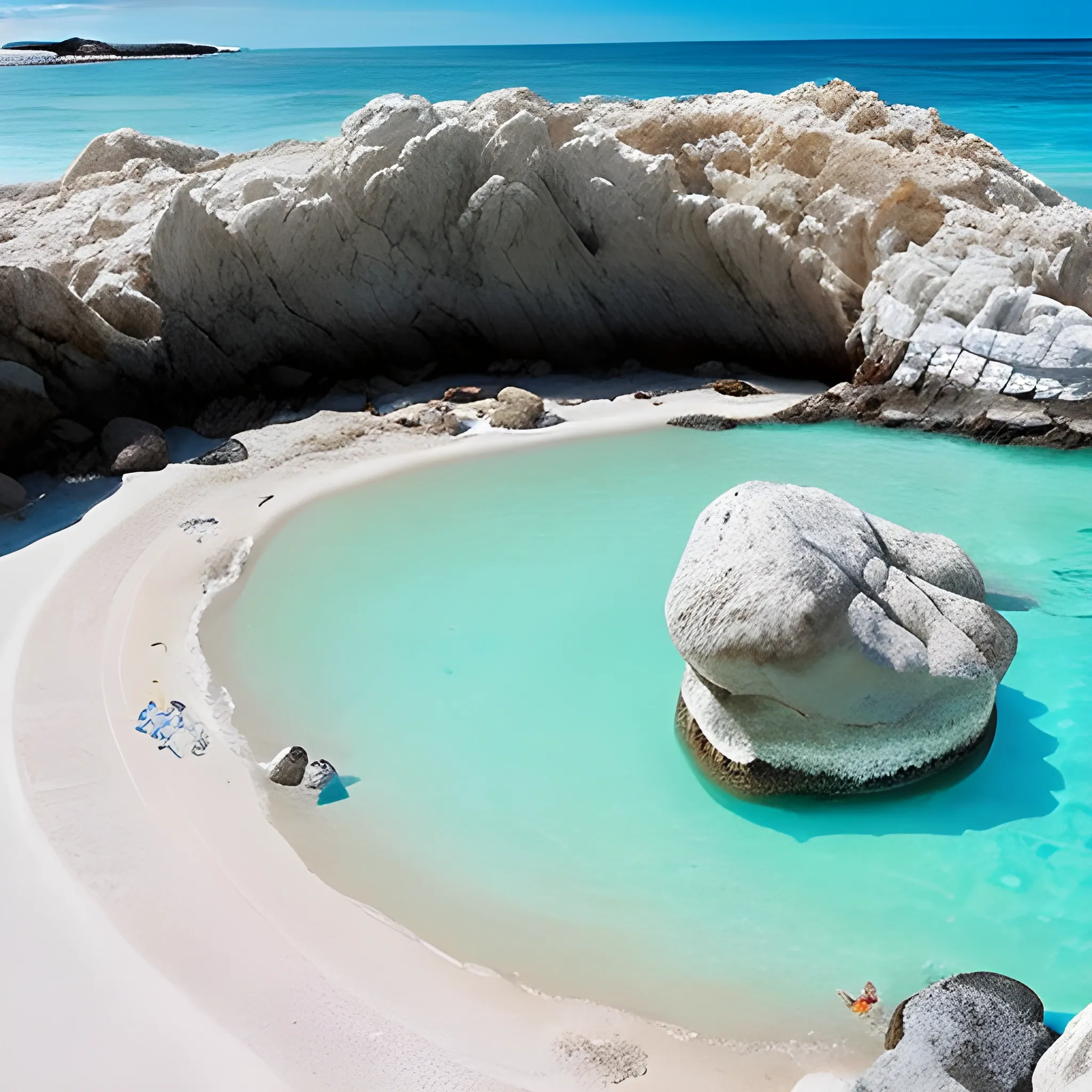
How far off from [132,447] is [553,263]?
5.97m

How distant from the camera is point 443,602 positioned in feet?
30.9

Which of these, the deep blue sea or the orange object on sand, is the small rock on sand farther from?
the deep blue sea

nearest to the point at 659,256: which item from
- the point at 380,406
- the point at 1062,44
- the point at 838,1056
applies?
the point at 380,406

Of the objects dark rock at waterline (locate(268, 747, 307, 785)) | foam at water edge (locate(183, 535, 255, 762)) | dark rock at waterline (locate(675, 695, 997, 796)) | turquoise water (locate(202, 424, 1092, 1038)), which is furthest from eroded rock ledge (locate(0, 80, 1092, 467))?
dark rock at waterline (locate(268, 747, 307, 785))

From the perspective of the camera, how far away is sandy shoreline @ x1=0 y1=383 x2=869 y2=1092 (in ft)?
16.6

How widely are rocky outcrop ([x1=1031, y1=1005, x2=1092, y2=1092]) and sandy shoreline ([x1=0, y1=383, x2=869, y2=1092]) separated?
3.44 ft

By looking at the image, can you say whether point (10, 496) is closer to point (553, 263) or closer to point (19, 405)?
point (19, 405)

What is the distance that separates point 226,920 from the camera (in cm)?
595

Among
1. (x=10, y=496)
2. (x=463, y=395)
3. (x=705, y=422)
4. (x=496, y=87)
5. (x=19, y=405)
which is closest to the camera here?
(x=10, y=496)

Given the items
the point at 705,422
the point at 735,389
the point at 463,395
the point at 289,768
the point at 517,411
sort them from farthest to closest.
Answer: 1. the point at 463,395
2. the point at 735,389
3. the point at 517,411
4. the point at 705,422
5. the point at 289,768

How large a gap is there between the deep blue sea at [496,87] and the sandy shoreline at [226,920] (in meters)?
27.9

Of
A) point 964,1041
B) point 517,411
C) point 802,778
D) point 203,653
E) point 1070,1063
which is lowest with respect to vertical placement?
point 203,653

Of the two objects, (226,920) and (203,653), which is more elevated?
(226,920)

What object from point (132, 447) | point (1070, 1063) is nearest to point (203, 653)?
point (132, 447)
